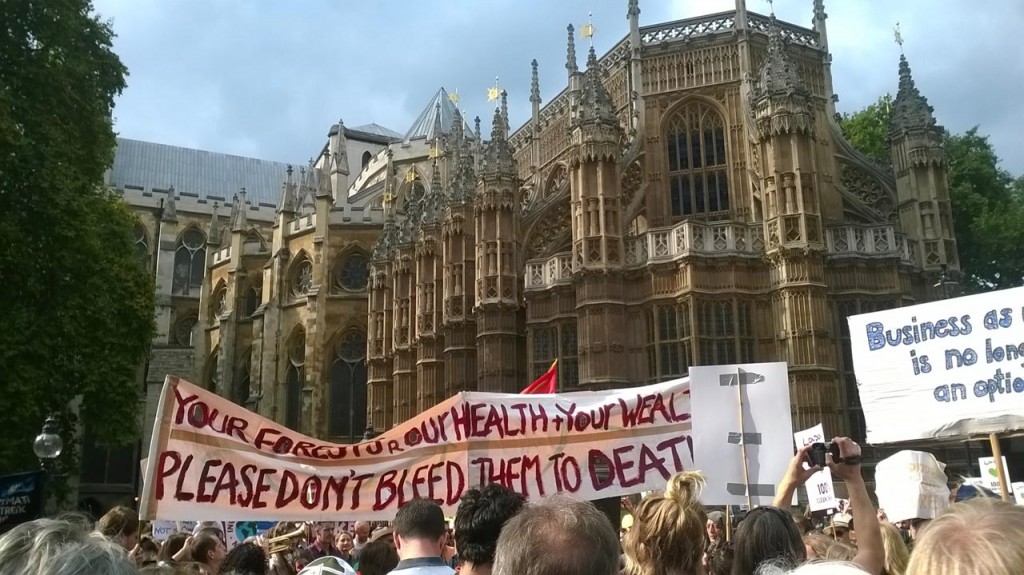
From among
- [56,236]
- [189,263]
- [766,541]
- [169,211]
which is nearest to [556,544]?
[766,541]

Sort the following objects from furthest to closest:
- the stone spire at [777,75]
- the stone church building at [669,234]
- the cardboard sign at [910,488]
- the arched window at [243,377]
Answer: the arched window at [243,377] → the stone spire at [777,75] → the stone church building at [669,234] → the cardboard sign at [910,488]

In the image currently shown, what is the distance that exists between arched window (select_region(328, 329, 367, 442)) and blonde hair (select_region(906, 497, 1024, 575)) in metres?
39.8

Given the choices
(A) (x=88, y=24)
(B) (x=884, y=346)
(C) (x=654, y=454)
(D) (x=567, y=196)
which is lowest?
(C) (x=654, y=454)

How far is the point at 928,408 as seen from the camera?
7418mm

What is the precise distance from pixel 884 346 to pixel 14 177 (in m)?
18.0

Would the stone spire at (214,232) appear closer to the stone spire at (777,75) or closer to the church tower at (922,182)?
the stone spire at (777,75)

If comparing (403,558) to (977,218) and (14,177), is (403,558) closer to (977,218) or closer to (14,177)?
(14,177)

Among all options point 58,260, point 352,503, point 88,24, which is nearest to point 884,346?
point 352,503

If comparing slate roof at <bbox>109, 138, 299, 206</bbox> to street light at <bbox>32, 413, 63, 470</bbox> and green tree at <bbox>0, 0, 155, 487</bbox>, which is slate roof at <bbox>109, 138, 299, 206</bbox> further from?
street light at <bbox>32, 413, 63, 470</bbox>

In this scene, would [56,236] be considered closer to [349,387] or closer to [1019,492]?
[1019,492]

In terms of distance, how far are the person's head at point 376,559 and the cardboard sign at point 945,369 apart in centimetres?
459

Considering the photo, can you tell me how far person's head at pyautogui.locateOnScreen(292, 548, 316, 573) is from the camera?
7.53 meters

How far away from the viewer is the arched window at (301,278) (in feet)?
144

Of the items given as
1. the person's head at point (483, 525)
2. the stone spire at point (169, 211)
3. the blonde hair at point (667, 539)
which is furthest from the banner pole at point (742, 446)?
the stone spire at point (169, 211)
